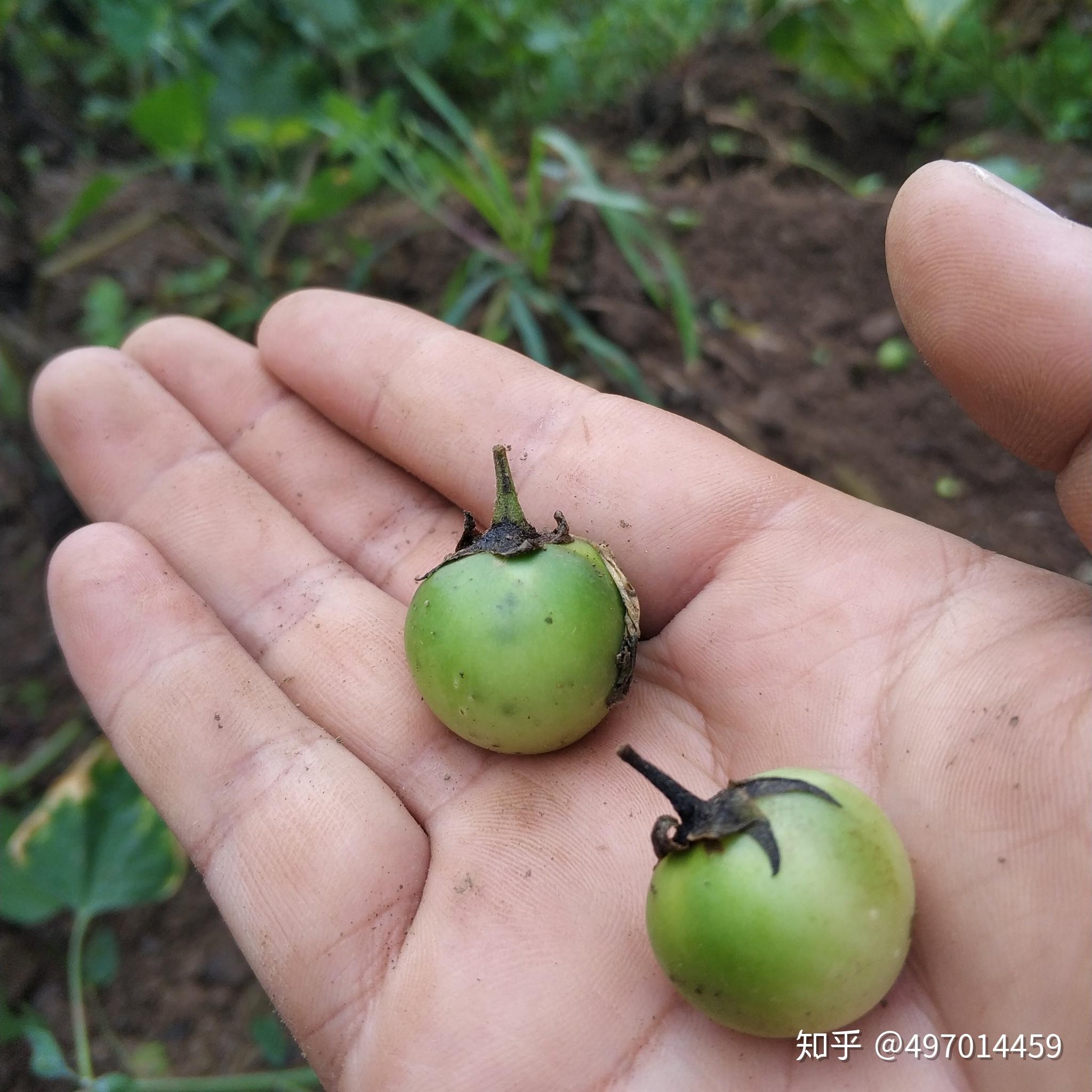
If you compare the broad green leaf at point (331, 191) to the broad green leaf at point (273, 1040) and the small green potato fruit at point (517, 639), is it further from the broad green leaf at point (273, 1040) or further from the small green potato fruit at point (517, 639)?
the broad green leaf at point (273, 1040)

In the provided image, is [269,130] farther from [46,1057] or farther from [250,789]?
[46,1057]

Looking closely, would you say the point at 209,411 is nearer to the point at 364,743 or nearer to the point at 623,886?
the point at 364,743

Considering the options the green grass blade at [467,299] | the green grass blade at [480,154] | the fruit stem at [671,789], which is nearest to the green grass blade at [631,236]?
the green grass blade at [480,154]

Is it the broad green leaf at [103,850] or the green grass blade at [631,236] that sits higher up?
the green grass blade at [631,236]

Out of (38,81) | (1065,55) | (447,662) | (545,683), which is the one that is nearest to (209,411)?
(447,662)

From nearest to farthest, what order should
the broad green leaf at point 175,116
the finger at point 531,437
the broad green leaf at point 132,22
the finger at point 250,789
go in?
the finger at point 250,789
the finger at point 531,437
the broad green leaf at point 175,116
the broad green leaf at point 132,22
